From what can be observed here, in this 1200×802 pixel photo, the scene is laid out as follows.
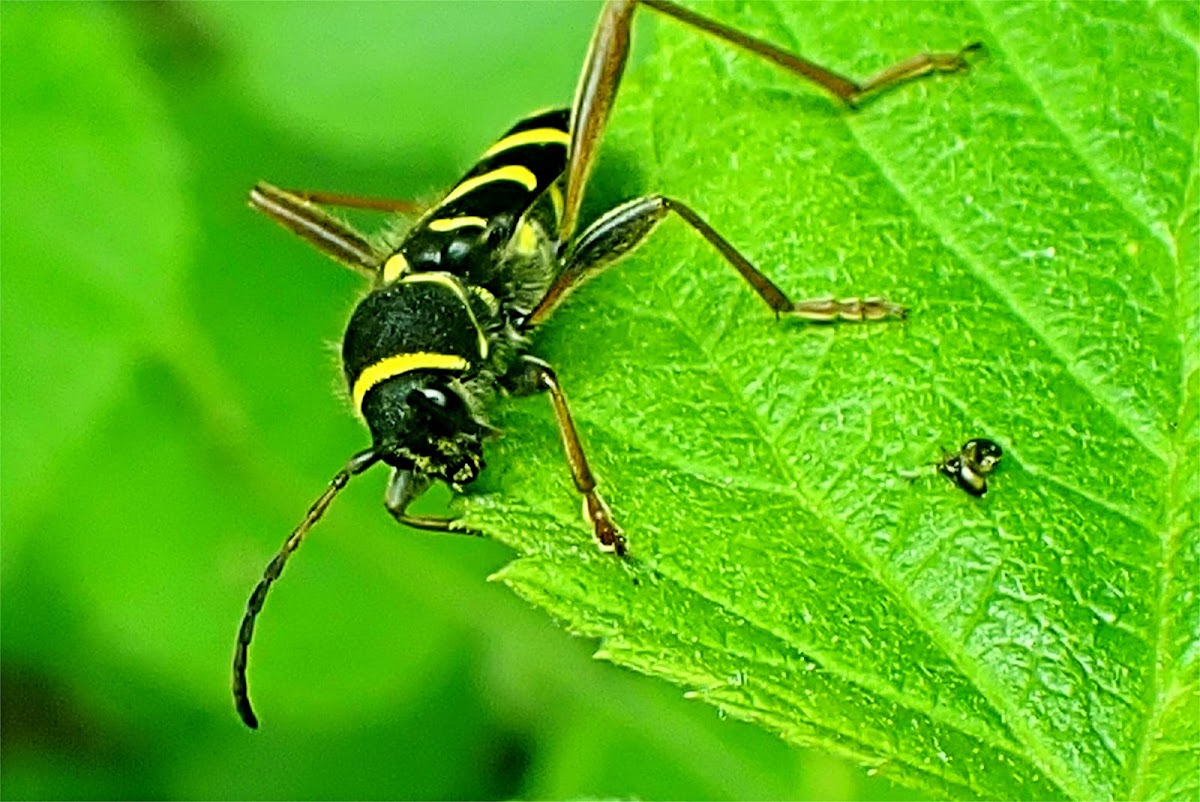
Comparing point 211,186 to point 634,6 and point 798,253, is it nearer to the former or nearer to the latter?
point 634,6

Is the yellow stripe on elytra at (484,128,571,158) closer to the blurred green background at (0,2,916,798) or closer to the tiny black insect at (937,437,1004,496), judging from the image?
the blurred green background at (0,2,916,798)

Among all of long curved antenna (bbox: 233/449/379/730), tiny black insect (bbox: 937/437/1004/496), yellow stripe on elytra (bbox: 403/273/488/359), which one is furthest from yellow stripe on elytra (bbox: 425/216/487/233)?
tiny black insect (bbox: 937/437/1004/496)

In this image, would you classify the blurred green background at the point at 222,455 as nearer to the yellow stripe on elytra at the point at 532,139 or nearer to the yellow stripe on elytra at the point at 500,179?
the yellow stripe on elytra at the point at 532,139

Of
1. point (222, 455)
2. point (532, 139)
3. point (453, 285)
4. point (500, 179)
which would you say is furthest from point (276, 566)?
point (222, 455)

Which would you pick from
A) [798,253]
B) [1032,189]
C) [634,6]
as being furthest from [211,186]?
[1032,189]

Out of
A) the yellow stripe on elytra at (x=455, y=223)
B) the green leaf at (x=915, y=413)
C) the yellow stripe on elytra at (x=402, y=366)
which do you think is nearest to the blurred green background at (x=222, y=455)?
the yellow stripe on elytra at (x=455, y=223)
